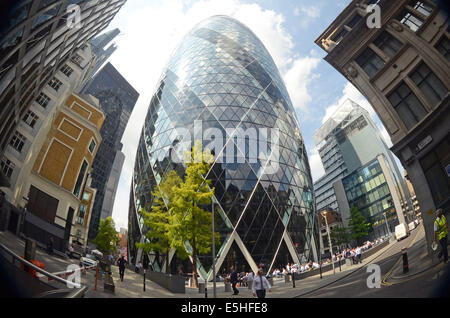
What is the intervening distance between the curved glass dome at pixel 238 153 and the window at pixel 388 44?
16115mm

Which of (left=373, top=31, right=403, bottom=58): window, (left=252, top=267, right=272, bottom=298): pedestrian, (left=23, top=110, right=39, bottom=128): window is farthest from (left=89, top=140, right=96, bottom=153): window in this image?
(left=373, top=31, right=403, bottom=58): window

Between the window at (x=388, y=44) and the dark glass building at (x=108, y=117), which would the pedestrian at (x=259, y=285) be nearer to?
the window at (x=388, y=44)

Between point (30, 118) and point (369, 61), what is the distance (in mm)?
9127

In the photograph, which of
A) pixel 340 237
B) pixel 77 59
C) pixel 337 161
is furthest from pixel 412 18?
pixel 337 161

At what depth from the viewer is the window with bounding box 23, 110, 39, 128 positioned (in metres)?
5.04

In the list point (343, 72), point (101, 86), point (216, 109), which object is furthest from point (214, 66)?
point (101, 86)

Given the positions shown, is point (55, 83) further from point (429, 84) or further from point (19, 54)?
point (429, 84)

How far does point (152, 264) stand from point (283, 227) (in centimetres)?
1312

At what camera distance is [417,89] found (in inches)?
151

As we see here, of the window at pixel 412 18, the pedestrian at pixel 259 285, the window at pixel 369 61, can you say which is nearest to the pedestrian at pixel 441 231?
the window at pixel 412 18

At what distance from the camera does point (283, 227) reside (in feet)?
69.5

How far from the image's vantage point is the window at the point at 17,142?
410 cm

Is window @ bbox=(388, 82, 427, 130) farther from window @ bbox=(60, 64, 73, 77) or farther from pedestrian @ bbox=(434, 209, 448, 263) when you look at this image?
window @ bbox=(60, 64, 73, 77)

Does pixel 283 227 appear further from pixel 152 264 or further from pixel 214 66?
pixel 214 66
